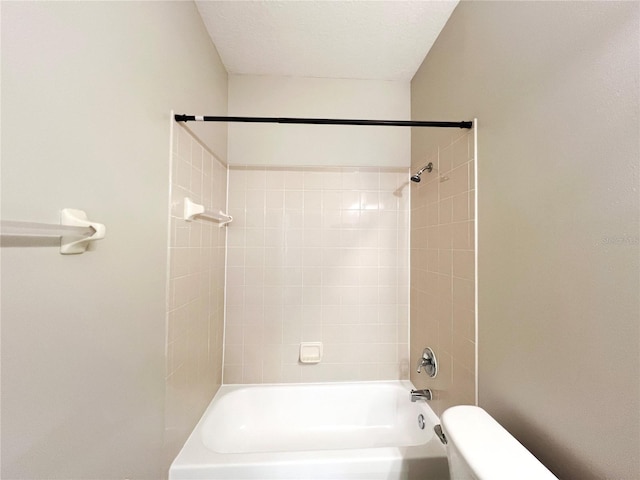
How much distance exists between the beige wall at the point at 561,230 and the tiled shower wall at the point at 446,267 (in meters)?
0.08

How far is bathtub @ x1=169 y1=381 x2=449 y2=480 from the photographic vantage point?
3.34ft

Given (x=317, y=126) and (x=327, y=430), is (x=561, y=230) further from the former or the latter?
(x=327, y=430)

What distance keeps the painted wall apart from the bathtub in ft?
4.92

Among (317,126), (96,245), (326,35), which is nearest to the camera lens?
(96,245)

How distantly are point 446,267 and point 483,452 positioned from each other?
75cm

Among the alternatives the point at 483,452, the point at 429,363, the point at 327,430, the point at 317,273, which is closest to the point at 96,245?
the point at 483,452

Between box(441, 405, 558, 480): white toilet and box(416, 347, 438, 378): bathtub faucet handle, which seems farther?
box(416, 347, 438, 378): bathtub faucet handle

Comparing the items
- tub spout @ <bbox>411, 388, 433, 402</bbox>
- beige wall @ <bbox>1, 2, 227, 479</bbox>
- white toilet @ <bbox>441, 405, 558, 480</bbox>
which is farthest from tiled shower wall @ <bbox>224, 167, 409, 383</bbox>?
white toilet @ <bbox>441, 405, 558, 480</bbox>

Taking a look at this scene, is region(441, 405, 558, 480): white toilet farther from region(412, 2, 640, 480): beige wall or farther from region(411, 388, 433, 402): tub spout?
region(411, 388, 433, 402): tub spout

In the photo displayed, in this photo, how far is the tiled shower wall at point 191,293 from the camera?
3.26 feet

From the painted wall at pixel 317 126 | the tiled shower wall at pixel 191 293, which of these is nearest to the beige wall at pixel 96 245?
the tiled shower wall at pixel 191 293

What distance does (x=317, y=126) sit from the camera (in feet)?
5.59

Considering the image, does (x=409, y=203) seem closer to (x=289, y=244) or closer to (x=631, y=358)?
(x=289, y=244)

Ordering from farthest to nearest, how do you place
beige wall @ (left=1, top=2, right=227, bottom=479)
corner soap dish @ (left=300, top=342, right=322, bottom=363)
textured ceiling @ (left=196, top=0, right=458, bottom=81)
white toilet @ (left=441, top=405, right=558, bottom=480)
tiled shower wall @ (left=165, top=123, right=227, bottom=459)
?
corner soap dish @ (left=300, top=342, right=322, bottom=363) < textured ceiling @ (left=196, top=0, right=458, bottom=81) < tiled shower wall @ (left=165, top=123, right=227, bottom=459) < white toilet @ (left=441, top=405, right=558, bottom=480) < beige wall @ (left=1, top=2, right=227, bottom=479)
